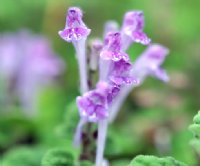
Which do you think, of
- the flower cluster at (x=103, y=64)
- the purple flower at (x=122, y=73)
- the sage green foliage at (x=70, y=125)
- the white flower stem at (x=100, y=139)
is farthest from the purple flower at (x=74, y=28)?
the sage green foliage at (x=70, y=125)

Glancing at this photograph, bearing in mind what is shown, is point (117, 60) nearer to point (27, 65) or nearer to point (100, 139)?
point (100, 139)

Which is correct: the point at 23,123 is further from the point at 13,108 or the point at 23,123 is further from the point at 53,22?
the point at 53,22

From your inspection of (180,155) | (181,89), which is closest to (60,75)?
(181,89)

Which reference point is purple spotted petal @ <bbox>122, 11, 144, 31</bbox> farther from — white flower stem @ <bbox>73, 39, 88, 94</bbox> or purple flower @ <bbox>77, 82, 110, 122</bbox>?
purple flower @ <bbox>77, 82, 110, 122</bbox>

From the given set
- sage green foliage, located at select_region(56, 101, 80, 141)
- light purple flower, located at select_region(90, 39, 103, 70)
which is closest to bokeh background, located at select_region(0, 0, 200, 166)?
sage green foliage, located at select_region(56, 101, 80, 141)

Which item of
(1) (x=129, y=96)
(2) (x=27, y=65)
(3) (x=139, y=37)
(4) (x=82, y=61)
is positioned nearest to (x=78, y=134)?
(4) (x=82, y=61)
